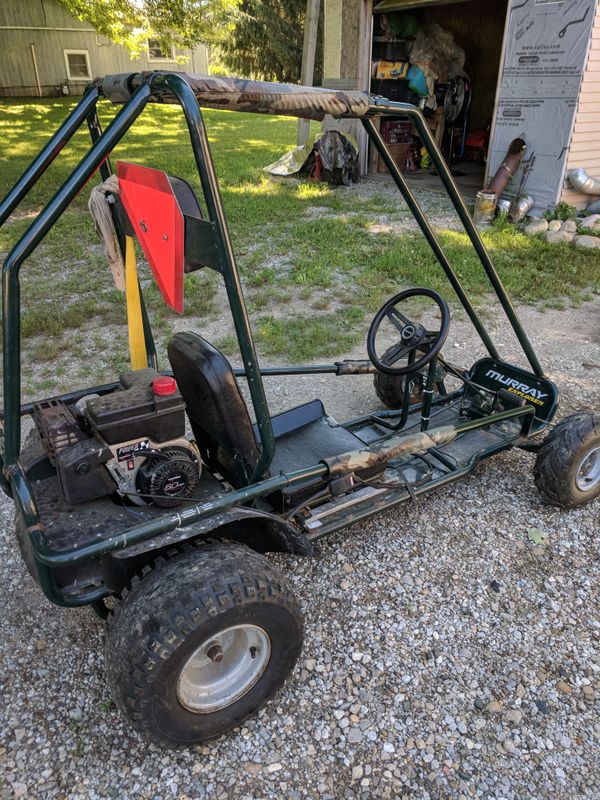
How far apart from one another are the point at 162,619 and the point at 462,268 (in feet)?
19.2

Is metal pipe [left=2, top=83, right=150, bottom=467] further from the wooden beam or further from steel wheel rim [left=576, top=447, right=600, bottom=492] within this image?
the wooden beam

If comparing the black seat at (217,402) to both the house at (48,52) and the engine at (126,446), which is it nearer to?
the engine at (126,446)

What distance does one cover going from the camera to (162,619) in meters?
1.87

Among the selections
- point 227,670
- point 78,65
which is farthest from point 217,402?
point 78,65

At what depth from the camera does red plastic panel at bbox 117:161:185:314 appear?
2.00 meters

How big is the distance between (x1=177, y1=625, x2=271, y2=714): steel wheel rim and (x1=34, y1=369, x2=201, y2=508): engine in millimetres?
562

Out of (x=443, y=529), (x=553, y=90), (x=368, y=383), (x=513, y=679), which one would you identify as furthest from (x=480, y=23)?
(x=513, y=679)

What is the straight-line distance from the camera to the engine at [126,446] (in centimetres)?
214

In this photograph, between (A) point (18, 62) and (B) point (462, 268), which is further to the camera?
(A) point (18, 62)

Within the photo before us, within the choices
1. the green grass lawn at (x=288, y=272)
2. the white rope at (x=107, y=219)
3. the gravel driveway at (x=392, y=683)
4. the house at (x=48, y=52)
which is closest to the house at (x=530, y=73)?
the green grass lawn at (x=288, y=272)

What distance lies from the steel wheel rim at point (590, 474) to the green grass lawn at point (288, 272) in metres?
2.34

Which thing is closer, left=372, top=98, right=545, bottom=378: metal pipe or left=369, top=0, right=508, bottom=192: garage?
left=372, top=98, right=545, bottom=378: metal pipe

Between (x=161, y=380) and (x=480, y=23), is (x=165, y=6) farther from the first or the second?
(x=161, y=380)

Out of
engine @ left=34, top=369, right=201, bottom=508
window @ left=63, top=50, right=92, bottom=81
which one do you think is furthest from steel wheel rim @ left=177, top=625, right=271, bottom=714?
window @ left=63, top=50, right=92, bottom=81
